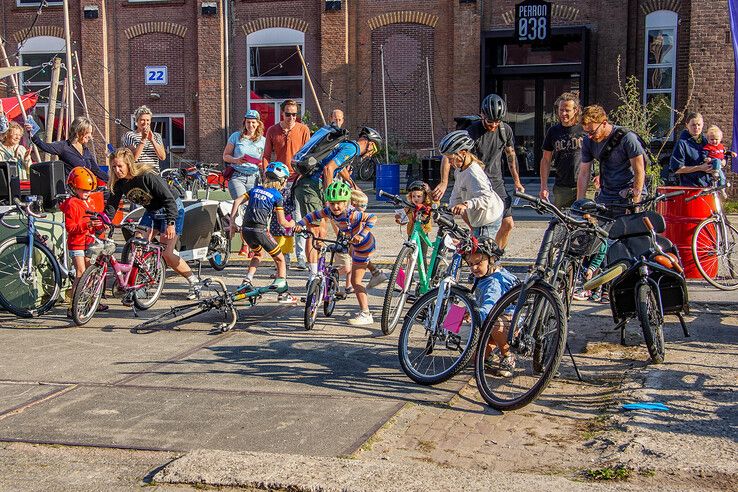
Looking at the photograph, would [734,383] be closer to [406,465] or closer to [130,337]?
[406,465]

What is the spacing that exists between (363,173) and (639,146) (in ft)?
66.7

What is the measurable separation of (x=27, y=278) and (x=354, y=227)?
3.16 metres

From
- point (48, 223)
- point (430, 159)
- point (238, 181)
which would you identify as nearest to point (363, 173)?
point (430, 159)

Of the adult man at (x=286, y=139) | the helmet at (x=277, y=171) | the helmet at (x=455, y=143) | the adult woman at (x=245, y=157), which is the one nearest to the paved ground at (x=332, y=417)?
the helmet at (x=455, y=143)

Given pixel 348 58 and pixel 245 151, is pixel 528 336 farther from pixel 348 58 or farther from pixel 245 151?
pixel 348 58

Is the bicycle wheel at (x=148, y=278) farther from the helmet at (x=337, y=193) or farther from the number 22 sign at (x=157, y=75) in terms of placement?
the number 22 sign at (x=157, y=75)

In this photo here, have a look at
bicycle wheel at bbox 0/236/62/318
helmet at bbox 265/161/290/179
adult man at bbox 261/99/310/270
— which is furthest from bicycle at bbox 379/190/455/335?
adult man at bbox 261/99/310/270

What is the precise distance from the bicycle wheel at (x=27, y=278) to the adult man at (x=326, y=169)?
2.54m

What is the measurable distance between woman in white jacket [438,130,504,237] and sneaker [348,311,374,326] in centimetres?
122

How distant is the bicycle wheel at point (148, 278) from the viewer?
9.60m

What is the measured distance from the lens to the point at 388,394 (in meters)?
6.52

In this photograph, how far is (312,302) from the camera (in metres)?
8.62

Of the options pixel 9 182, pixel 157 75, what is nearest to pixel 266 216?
pixel 9 182

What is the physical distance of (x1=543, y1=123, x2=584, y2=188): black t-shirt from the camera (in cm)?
1031
